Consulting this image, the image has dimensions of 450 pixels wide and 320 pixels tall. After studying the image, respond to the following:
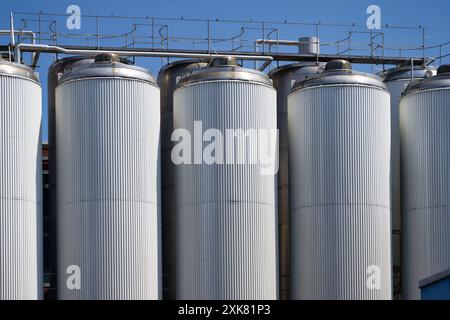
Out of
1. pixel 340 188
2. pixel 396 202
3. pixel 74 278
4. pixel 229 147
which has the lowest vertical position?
pixel 74 278

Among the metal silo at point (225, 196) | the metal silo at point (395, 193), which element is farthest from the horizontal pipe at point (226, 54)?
the metal silo at point (225, 196)

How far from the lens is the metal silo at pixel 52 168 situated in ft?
219

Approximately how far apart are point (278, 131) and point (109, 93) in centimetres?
816

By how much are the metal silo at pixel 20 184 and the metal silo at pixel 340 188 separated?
1054cm

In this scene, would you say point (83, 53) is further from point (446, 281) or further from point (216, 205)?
point (446, 281)

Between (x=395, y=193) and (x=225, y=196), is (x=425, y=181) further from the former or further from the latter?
(x=225, y=196)

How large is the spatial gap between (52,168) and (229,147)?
29.8 ft

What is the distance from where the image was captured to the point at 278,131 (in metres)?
67.2

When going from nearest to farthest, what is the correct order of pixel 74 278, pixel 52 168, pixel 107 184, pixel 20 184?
pixel 74 278
pixel 20 184
pixel 107 184
pixel 52 168

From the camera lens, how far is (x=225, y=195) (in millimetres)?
63062

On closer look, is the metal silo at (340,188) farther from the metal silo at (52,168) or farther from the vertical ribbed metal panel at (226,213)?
the metal silo at (52,168)

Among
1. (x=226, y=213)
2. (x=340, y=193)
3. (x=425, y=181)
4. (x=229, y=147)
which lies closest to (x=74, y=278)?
(x=226, y=213)

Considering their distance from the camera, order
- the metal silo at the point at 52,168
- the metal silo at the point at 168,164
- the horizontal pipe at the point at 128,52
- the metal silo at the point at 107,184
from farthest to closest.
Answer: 1. the horizontal pipe at the point at 128,52
2. the metal silo at the point at 52,168
3. the metal silo at the point at 168,164
4. the metal silo at the point at 107,184

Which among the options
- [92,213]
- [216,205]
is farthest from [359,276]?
[92,213]
